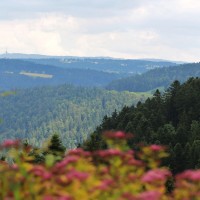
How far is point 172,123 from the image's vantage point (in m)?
121

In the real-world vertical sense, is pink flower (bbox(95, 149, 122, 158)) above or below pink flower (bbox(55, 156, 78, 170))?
above

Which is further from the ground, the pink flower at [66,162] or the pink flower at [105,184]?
the pink flower at [66,162]

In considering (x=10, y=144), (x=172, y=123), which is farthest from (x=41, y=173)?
(x=172, y=123)

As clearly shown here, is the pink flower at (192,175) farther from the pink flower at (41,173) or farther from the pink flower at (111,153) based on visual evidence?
the pink flower at (41,173)

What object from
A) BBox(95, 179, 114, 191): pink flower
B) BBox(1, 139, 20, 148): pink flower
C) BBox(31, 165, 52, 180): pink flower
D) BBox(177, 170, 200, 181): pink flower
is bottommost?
BBox(95, 179, 114, 191): pink flower

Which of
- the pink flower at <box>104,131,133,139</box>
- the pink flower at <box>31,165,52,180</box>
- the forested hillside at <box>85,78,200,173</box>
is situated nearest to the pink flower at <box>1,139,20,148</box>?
the pink flower at <box>31,165,52,180</box>

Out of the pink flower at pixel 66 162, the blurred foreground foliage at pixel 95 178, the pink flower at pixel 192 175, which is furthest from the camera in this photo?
the pink flower at pixel 66 162

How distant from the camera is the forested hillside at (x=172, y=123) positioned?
3575 inches

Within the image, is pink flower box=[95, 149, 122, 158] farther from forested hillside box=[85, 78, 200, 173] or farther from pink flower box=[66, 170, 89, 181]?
forested hillside box=[85, 78, 200, 173]

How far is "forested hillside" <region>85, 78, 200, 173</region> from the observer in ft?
298

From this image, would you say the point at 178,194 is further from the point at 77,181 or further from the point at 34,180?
the point at 34,180

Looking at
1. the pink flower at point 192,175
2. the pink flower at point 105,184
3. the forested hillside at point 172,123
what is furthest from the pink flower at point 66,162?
the forested hillside at point 172,123

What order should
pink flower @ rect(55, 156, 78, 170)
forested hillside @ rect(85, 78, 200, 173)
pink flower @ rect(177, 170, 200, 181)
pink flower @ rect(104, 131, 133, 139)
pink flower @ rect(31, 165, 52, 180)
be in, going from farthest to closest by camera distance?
forested hillside @ rect(85, 78, 200, 173)
pink flower @ rect(104, 131, 133, 139)
pink flower @ rect(55, 156, 78, 170)
pink flower @ rect(31, 165, 52, 180)
pink flower @ rect(177, 170, 200, 181)

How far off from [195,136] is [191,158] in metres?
9.43
